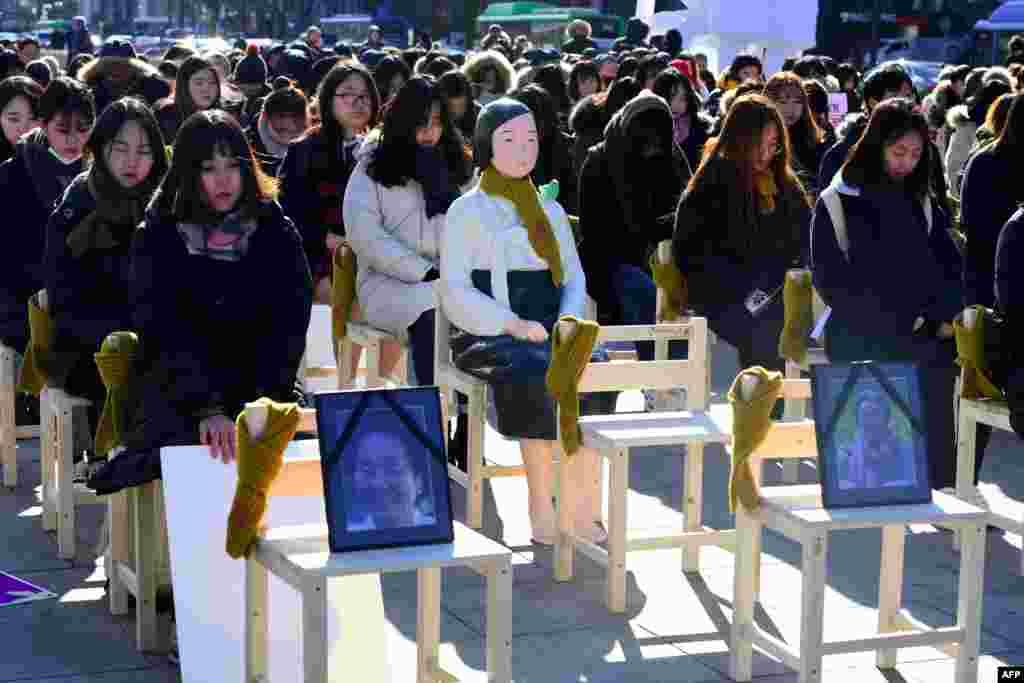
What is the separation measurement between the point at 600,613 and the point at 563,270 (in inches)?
57.4

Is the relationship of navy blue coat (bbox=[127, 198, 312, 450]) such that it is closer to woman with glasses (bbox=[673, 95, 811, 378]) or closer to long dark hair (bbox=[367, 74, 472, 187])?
long dark hair (bbox=[367, 74, 472, 187])

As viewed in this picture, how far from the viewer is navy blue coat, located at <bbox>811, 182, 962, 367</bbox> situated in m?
7.77

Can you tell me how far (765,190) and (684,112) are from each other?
3.56 metres

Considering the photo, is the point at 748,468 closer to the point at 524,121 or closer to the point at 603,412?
the point at 524,121

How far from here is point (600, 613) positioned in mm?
6656

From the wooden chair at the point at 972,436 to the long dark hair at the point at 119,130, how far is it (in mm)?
3067

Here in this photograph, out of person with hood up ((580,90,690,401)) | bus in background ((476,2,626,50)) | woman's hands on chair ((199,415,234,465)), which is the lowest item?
woman's hands on chair ((199,415,234,465))

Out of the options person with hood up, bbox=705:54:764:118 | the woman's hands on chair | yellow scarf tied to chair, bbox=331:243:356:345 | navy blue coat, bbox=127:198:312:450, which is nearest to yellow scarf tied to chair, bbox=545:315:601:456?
navy blue coat, bbox=127:198:312:450

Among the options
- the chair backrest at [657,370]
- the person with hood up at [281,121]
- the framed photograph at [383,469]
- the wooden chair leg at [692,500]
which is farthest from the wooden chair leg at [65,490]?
the person with hood up at [281,121]

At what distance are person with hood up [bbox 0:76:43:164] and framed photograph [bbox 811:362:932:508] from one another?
5.08 metres

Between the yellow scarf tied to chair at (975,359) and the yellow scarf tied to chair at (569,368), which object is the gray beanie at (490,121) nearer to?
the yellow scarf tied to chair at (569,368)

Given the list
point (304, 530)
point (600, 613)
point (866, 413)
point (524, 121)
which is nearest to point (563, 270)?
point (524, 121)

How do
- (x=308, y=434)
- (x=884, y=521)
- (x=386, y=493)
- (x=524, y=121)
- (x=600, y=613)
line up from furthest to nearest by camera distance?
(x=524, y=121) → (x=600, y=613) → (x=308, y=434) → (x=884, y=521) → (x=386, y=493)

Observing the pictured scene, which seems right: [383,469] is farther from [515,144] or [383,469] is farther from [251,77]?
[251,77]
